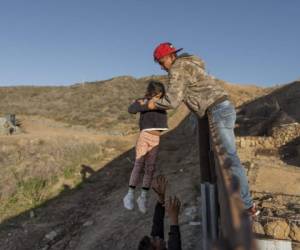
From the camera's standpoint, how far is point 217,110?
5570 millimetres

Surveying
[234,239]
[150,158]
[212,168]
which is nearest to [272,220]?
[150,158]

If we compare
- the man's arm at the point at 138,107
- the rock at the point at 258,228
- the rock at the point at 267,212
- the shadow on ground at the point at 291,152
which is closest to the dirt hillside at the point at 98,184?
the rock at the point at 267,212

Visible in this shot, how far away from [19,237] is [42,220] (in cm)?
112

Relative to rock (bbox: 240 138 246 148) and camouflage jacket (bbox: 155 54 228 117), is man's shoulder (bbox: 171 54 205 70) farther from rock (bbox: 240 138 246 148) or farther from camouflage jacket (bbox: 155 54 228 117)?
rock (bbox: 240 138 246 148)

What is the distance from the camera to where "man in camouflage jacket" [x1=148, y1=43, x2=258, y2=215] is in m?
5.58

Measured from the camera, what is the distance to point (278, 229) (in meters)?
7.80

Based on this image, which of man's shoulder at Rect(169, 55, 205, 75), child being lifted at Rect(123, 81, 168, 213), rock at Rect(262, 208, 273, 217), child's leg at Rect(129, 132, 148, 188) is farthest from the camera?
rock at Rect(262, 208, 273, 217)

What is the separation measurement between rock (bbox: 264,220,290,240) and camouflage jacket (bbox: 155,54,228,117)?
2914 mm

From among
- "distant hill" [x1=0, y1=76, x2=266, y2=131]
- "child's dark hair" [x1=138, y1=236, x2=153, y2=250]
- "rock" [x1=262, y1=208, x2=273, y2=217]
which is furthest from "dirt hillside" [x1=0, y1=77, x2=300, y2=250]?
"distant hill" [x1=0, y1=76, x2=266, y2=131]

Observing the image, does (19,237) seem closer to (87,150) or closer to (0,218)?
(0,218)

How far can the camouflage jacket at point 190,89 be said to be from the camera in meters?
5.66

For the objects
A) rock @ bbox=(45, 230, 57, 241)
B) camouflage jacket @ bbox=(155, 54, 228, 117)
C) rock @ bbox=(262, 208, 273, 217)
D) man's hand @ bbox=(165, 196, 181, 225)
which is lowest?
rock @ bbox=(45, 230, 57, 241)

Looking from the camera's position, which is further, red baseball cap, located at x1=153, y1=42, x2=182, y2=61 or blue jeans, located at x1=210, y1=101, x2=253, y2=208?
red baseball cap, located at x1=153, y1=42, x2=182, y2=61

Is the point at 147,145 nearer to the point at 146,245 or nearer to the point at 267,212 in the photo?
the point at 146,245
